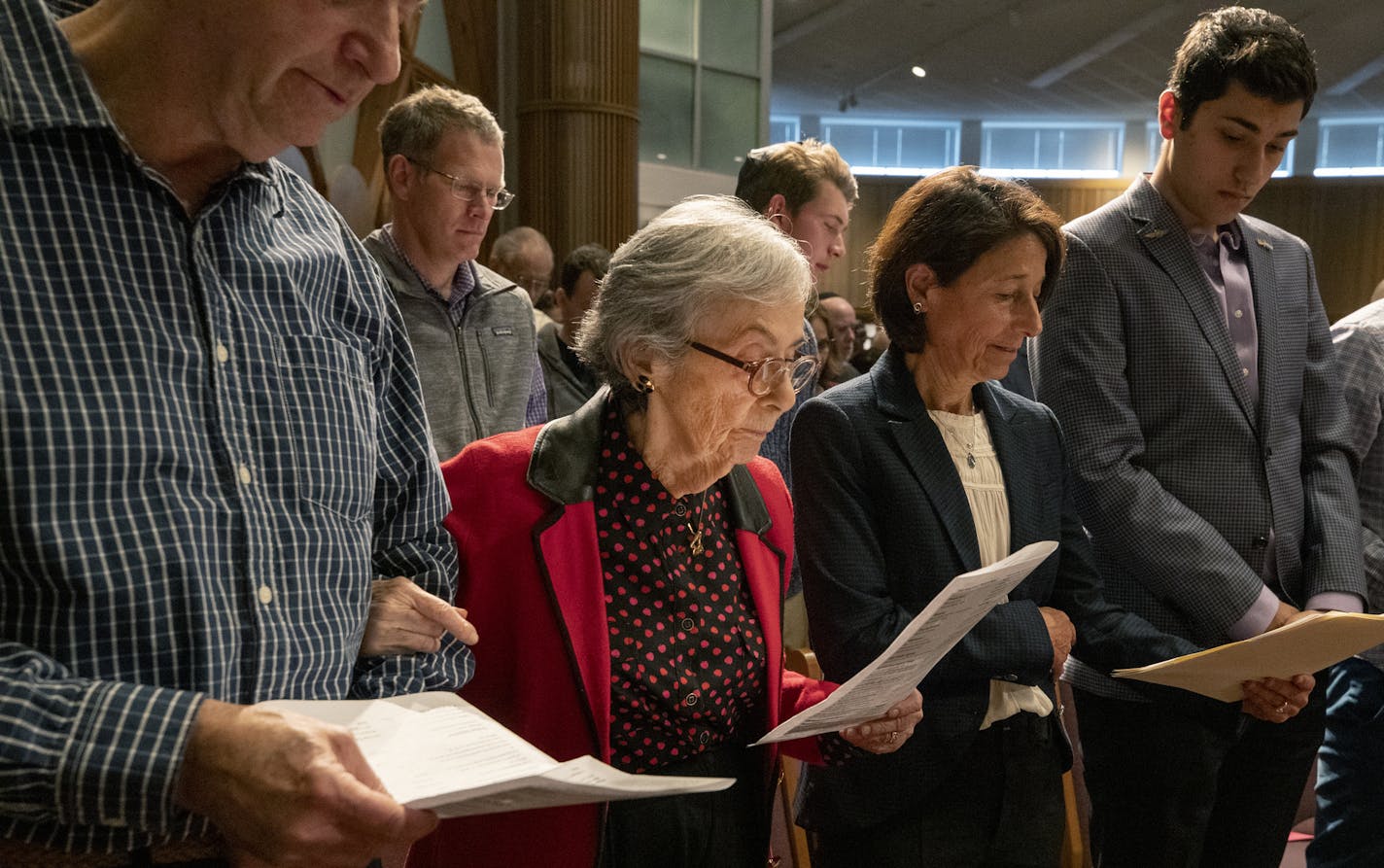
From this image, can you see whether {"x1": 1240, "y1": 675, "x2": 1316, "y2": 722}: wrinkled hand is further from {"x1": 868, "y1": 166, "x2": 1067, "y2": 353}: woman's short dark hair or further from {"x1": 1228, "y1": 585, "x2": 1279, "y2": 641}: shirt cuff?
{"x1": 868, "y1": 166, "x2": 1067, "y2": 353}: woman's short dark hair

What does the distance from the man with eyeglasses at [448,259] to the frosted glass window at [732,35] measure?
664 cm

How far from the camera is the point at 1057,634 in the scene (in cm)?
187

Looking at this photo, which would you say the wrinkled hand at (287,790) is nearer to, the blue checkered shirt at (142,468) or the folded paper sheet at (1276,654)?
the blue checkered shirt at (142,468)

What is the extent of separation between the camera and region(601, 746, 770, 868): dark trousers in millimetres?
1600

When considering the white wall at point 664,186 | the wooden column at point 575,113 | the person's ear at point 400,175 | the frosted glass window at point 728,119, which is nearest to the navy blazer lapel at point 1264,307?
the person's ear at point 400,175

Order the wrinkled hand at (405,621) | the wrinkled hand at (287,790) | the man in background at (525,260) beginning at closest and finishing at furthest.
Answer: the wrinkled hand at (287,790), the wrinkled hand at (405,621), the man in background at (525,260)

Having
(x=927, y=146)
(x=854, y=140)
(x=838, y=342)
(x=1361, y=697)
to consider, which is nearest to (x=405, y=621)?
(x=1361, y=697)

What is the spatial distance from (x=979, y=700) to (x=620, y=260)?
2.87ft

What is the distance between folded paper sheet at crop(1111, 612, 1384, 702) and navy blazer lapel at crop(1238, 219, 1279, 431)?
1.57 ft

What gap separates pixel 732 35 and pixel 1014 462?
7946 millimetres

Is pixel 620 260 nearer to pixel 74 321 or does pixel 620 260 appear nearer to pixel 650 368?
pixel 650 368

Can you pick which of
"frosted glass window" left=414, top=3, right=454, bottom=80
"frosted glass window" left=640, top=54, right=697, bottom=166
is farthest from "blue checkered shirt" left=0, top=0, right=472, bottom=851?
"frosted glass window" left=640, top=54, right=697, bottom=166

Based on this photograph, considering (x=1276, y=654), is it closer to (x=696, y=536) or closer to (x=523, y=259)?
(x=696, y=536)

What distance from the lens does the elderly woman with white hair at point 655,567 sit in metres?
1.58
